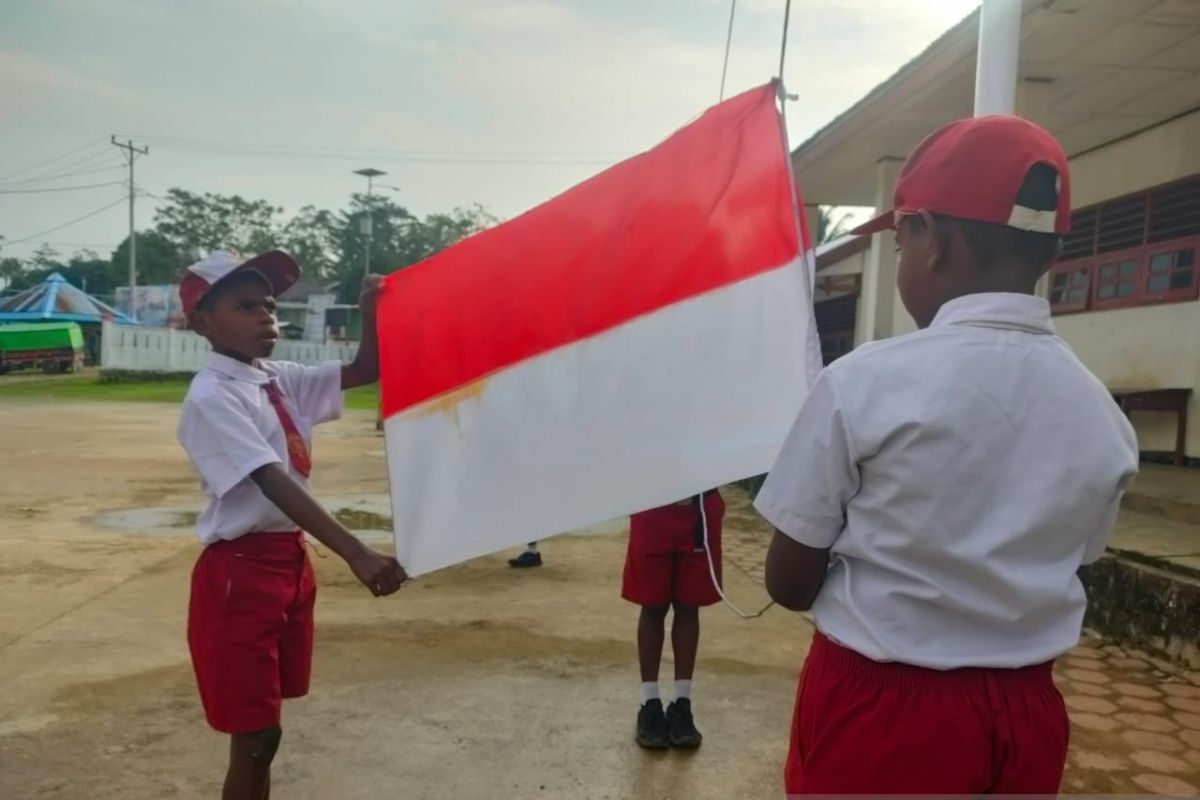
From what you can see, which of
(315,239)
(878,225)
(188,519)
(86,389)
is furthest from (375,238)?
(878,225)

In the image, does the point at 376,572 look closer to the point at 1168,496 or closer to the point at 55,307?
the point at 1168,496

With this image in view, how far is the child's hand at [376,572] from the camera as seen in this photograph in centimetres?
228

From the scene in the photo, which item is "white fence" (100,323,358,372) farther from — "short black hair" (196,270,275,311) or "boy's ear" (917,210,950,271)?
"boy's ear" (917,210,950,271)

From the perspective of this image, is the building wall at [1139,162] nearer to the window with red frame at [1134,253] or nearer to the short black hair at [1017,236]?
the window with red frame at [1134,253]

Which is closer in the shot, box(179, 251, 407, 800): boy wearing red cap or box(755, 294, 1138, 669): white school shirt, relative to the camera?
box(755, 294, 1138, 669): white school shirt

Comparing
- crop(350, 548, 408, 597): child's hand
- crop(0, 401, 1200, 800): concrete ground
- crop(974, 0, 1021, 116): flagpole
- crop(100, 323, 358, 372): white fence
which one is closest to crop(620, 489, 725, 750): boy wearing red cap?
crop(0, 401, 1200, 800): concrete ground

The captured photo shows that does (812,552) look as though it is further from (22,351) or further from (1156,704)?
(22,351)

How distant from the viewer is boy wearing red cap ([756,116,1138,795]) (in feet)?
4.17

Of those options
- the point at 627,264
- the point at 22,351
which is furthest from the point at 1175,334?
the point at 22,351

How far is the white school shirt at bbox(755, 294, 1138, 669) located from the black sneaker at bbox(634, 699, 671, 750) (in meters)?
2.14

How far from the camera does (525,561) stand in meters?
6.29

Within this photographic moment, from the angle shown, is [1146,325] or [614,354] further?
[1146,325]

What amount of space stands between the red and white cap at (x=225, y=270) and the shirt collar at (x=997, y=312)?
71.2 inches

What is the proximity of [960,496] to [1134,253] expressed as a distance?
347 inches
